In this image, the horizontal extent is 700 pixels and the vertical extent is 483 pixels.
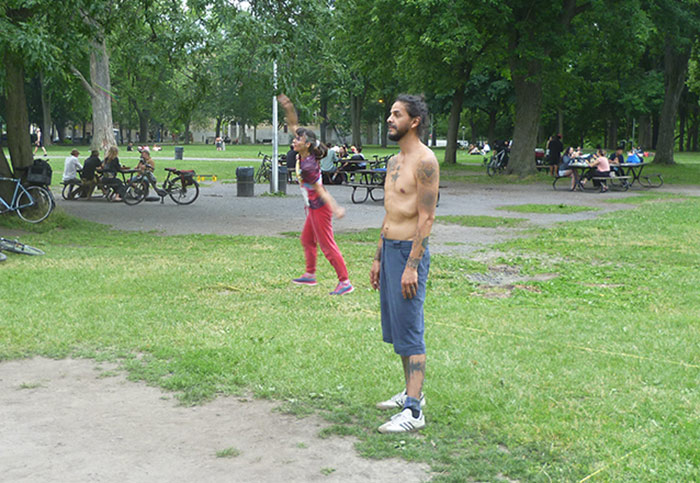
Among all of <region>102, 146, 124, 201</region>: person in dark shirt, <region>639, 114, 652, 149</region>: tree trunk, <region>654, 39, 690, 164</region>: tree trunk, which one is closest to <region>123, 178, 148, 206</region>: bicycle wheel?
<region>102, 146, 124, 201</region>: person in dark shirt

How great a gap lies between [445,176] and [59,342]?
26870 millimetres

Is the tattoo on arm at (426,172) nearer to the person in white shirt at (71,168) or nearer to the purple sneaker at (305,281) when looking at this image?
the purple sneaker at (305,281)

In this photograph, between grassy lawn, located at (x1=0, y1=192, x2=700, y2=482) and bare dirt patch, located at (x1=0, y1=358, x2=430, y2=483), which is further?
grassy lawn, located at (x1=0, y1=192, x2=700, y2=482)

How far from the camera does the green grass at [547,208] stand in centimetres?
1841

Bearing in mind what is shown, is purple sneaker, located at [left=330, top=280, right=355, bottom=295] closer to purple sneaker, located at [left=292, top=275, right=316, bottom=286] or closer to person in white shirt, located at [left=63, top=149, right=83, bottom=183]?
purple sneaker, located at [left=292, top=275, right=316, bottom=286]

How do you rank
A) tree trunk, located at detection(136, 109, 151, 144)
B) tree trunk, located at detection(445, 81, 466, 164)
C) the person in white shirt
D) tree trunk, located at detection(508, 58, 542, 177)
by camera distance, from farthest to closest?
tree trunk, located at detection(136, 109, 151, 144) < tree trunk, located at detection(445, 81, 466, 164) < tree trunk, located at detection(508, 58, 542, 177) < the person in white shirt

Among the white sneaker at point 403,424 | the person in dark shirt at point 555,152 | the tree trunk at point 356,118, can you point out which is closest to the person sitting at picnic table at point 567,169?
the person in dark shirt at point 555,152

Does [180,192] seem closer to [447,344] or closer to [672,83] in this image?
[447,344]

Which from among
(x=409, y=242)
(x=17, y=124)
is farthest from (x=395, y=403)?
(x=17, y=124)

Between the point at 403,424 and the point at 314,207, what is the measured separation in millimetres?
4602

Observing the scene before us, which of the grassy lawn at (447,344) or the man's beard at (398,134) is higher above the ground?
the man's beard at (398,134)

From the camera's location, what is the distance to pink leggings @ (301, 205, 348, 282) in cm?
862

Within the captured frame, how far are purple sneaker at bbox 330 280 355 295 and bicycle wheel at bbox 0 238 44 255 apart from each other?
4956mm

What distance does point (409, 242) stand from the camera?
459cm
